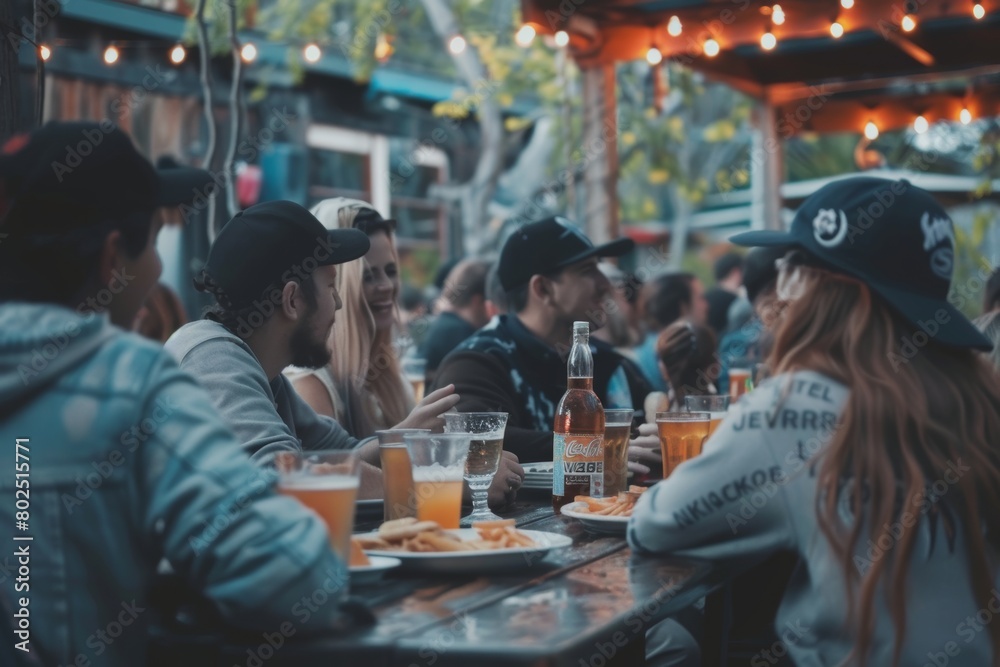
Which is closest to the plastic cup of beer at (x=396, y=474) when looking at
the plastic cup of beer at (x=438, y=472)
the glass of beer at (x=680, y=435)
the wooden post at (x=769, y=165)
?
the plastic cup of beer at (x=438, y=472)

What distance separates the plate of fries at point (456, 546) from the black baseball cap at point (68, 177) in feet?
2.54

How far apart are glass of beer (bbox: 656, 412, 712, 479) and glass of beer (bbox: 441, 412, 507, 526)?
0.53 m

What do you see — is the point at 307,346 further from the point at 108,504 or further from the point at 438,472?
the point at 108,504

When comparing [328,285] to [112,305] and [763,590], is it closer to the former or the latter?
[112,305]

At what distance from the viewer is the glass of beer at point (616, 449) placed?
2.85 meters

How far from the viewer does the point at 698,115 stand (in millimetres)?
19672

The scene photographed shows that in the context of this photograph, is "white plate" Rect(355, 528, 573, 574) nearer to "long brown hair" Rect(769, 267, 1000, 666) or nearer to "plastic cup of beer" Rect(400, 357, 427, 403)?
"long brown hair" Rect(769, 267, 1000, 666)

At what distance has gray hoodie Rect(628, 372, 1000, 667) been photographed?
6.45 feet

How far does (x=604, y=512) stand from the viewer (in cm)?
256

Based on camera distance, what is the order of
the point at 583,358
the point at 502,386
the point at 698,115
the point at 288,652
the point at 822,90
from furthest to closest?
1. the point at 698,115
2. the point at 822,90
3. the point at 502,386
4. the point at 583,358
5. the point at 288,652

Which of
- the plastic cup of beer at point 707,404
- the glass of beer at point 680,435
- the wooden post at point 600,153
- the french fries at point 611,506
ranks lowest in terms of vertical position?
the french fries at point 611,506

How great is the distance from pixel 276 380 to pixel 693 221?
1565cm

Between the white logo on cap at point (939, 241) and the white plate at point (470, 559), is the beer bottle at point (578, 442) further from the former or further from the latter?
the white logo on cap at point (939, 241)

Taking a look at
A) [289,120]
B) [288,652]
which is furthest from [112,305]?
[289,120]
